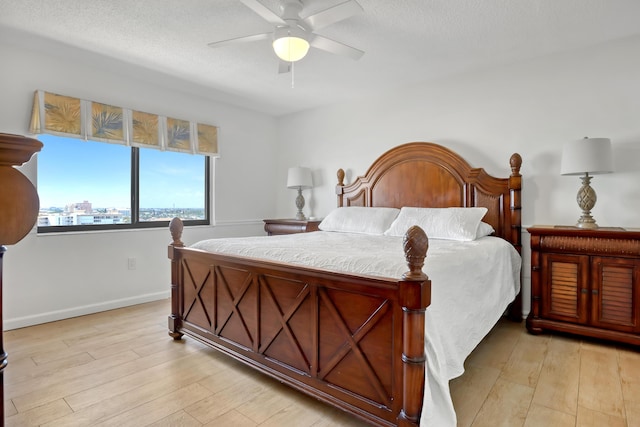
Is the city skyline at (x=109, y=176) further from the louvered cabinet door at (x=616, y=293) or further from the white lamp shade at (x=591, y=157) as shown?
the louvered cabinet door at (x=616, y=293)

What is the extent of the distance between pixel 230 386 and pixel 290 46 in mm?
2189

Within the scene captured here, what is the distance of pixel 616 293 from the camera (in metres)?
2.57

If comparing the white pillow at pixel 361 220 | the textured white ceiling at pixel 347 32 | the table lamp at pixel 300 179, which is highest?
the textured white ceiling at pixel 347 32

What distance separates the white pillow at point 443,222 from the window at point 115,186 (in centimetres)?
256

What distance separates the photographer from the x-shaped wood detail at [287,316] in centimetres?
194

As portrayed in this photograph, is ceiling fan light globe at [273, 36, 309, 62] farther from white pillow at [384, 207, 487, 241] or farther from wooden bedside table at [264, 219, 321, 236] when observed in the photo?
wooden bedside table at [264, 219, 321, 236]

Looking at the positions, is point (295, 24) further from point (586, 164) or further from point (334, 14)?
point (586, 164)

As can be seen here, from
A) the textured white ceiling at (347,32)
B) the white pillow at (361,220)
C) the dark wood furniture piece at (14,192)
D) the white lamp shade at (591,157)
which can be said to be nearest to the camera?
the dark wood furniture piece at (14,192)

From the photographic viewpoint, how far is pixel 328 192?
4.81 m

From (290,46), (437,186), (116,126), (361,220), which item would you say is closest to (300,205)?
(361,220)

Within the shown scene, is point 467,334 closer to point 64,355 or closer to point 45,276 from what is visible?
point 64,355

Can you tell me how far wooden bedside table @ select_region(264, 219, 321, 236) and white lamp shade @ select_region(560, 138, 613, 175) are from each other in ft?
8.72

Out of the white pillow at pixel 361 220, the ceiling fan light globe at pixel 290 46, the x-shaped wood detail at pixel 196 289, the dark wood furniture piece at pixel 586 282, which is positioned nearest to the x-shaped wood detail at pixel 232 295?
the x-shaped wood detail at pixel 196 289

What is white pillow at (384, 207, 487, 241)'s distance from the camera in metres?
2.96
